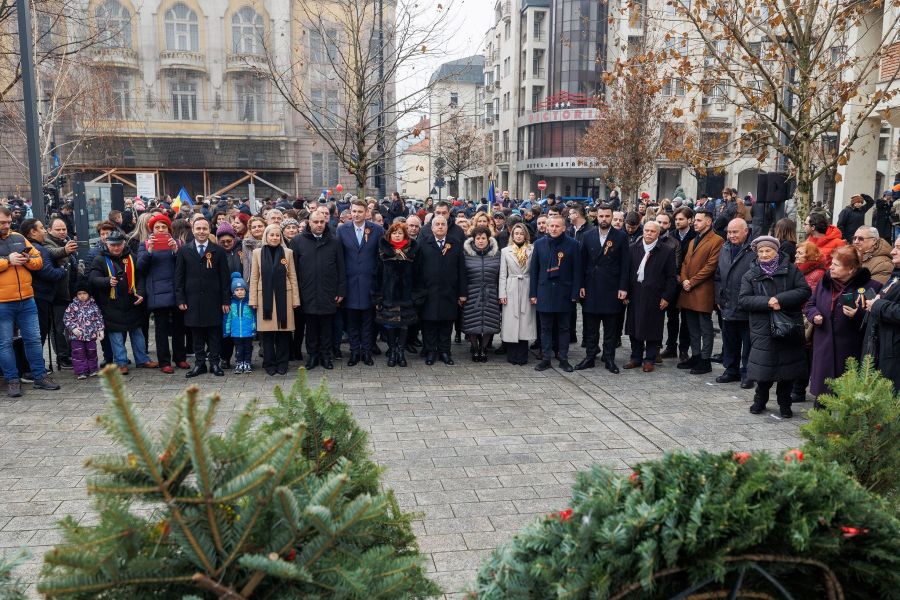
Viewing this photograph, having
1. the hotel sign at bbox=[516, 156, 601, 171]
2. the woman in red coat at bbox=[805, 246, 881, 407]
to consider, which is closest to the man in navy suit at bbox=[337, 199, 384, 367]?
the woman in red coat at bbox=[805, 246, 881, 407]

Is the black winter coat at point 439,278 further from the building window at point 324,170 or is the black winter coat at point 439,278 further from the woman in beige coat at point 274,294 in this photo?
the building window at point 324,170

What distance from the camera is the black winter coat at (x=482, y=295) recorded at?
1045 centimetres

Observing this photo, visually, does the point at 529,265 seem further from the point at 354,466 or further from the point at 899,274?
the point at 354,466

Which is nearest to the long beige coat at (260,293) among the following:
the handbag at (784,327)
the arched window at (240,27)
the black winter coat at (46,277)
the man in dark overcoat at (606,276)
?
the black winter coat at (46,277)

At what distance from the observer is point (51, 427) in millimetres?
7285

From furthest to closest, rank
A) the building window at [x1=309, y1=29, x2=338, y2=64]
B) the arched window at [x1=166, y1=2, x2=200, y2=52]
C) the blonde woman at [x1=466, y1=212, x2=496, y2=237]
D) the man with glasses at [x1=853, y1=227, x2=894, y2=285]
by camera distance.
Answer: the arched window at [x1=166, y1=2, x2=200, y2=52], the building window at [x1=309, y1=29, x2=338, y2=64], the blonde woman at [x1=466, y1=212, x2=496, y2=237], the man with glasses at [x1=853, y1=227, x2=894, y2=285]

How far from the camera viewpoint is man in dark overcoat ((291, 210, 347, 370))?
9789mm

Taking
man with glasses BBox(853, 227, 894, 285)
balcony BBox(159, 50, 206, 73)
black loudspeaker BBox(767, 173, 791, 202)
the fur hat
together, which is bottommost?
the fur hat

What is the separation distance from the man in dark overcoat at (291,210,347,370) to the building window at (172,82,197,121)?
1526 inches

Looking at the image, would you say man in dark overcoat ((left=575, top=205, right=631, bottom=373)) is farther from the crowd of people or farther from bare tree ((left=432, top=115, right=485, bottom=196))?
bare tree ((left=432, top=115, right=485, bottom=196))

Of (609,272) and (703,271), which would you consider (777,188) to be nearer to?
(703,271)

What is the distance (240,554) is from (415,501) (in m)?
3.96

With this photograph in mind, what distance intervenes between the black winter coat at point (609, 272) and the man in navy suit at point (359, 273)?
123 inches

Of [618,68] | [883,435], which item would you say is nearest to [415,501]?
[883,435]
